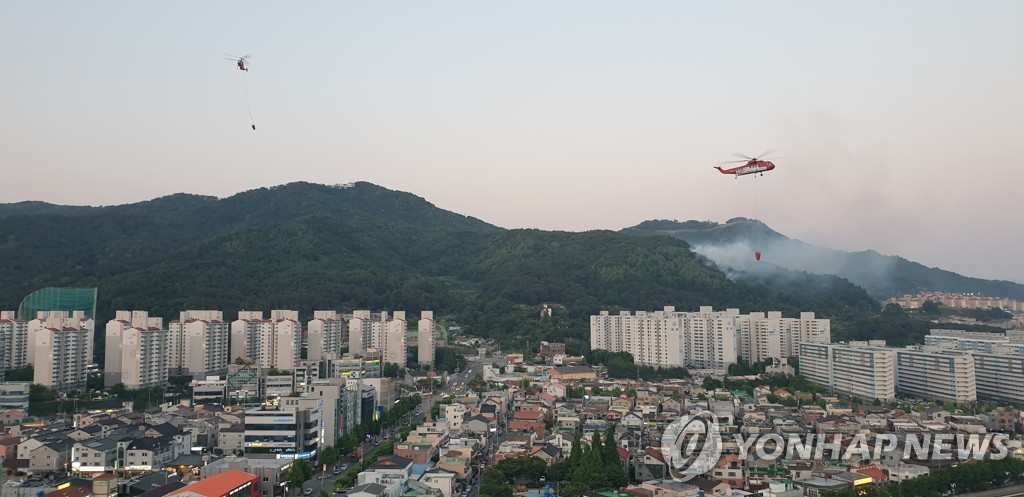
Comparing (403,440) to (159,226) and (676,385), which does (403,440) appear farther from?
(159,226)

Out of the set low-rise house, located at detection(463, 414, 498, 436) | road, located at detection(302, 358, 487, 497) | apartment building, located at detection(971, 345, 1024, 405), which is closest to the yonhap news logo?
road, located at detection(302, 358, 487, 497)

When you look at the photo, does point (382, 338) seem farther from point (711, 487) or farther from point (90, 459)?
point (711, 487)

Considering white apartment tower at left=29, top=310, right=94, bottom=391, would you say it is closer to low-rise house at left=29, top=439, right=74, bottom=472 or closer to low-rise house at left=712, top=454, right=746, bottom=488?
low-rise house at left=29, top=439, right=74, bottom=472

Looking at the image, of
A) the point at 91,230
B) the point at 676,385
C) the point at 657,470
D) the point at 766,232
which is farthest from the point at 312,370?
the point at 766,232

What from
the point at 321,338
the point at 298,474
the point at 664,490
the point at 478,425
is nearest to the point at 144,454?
the point at 298,474

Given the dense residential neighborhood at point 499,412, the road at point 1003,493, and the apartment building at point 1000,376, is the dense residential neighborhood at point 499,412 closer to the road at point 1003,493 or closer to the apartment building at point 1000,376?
the apartment building at point 1000,376

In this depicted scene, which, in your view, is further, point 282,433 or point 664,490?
point 282,433
